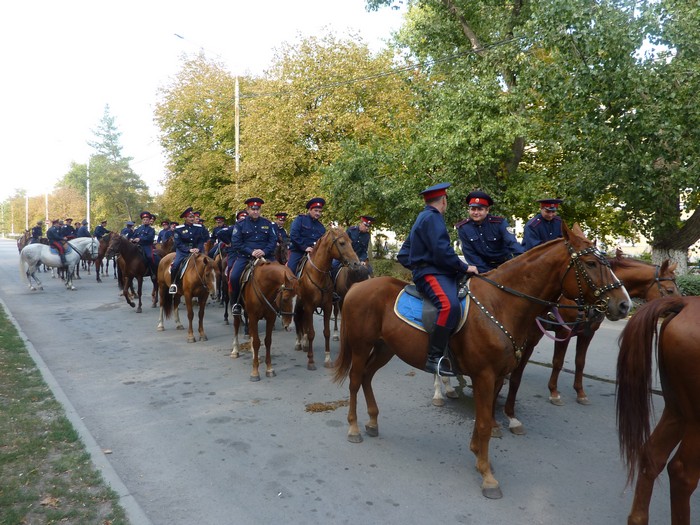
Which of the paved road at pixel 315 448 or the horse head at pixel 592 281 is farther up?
the horse head at pixel 592 281

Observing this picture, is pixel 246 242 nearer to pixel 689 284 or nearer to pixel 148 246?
pixel 148 246

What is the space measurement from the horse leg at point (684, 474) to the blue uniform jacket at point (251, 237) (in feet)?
22.7

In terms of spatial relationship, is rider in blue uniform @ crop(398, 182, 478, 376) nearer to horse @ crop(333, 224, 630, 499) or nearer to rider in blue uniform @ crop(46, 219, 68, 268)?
horse @ crop(333, 224, 630, 499)

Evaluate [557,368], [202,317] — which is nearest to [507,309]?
[557,368]

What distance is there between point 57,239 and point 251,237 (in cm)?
1361

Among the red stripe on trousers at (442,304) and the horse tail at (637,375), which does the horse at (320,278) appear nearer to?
the red stripe on trousers at (442,304)

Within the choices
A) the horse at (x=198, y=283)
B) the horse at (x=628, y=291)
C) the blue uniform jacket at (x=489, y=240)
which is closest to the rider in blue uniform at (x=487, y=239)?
the blue uniform jacket at (x=489, y=240)

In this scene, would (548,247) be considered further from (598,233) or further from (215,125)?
(215,125)

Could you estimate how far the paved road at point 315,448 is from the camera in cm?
394

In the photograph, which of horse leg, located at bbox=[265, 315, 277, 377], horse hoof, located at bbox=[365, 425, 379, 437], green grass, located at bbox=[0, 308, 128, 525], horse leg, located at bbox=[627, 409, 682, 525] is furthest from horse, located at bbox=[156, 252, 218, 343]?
horse leg, located at bbox=[627, 409, 682, 525]

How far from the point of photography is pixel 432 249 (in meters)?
4.55

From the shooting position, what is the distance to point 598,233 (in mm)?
17047

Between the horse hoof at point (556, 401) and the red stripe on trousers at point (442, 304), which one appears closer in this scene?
the red stripe on trousers at point (442, 304)

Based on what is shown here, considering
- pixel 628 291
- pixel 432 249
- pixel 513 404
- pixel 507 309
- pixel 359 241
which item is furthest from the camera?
pixel 359 241
